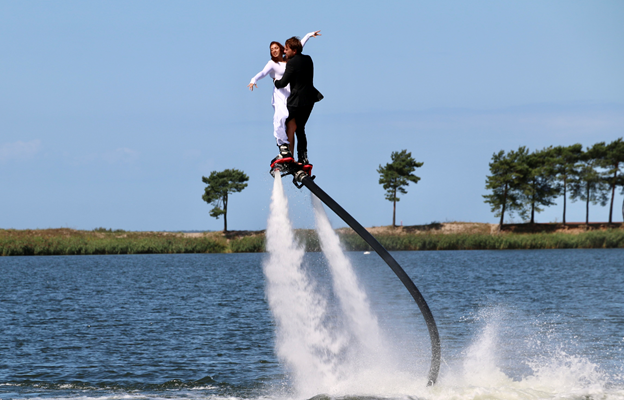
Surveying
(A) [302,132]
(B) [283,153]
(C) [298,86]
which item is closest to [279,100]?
(C) [298,86]

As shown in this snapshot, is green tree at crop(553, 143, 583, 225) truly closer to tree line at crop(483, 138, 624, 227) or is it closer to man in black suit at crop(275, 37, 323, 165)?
tree line at crop(483, 138, 624, 227)

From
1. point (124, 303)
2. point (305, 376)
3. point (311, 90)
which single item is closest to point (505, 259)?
point (124, 303)

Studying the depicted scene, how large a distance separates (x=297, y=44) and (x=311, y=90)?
819 mm

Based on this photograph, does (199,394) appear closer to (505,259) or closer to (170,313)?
(170,313)

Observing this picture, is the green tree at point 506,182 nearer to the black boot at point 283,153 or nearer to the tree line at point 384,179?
the tree line at point 384,179

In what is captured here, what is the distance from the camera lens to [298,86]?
1111 cm

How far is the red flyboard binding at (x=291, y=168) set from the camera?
11195mm

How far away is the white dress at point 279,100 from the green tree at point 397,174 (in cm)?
9903

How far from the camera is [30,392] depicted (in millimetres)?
16703

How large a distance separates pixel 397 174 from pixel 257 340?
87603mm

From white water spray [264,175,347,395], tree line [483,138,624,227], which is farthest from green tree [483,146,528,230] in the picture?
white water spray [264,175,347,395]

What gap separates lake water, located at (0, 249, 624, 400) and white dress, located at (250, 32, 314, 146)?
557 cm

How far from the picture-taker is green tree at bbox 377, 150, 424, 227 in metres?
110

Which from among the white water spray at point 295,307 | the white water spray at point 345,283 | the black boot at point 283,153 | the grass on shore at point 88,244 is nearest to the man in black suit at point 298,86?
the black boot at point 283,153
